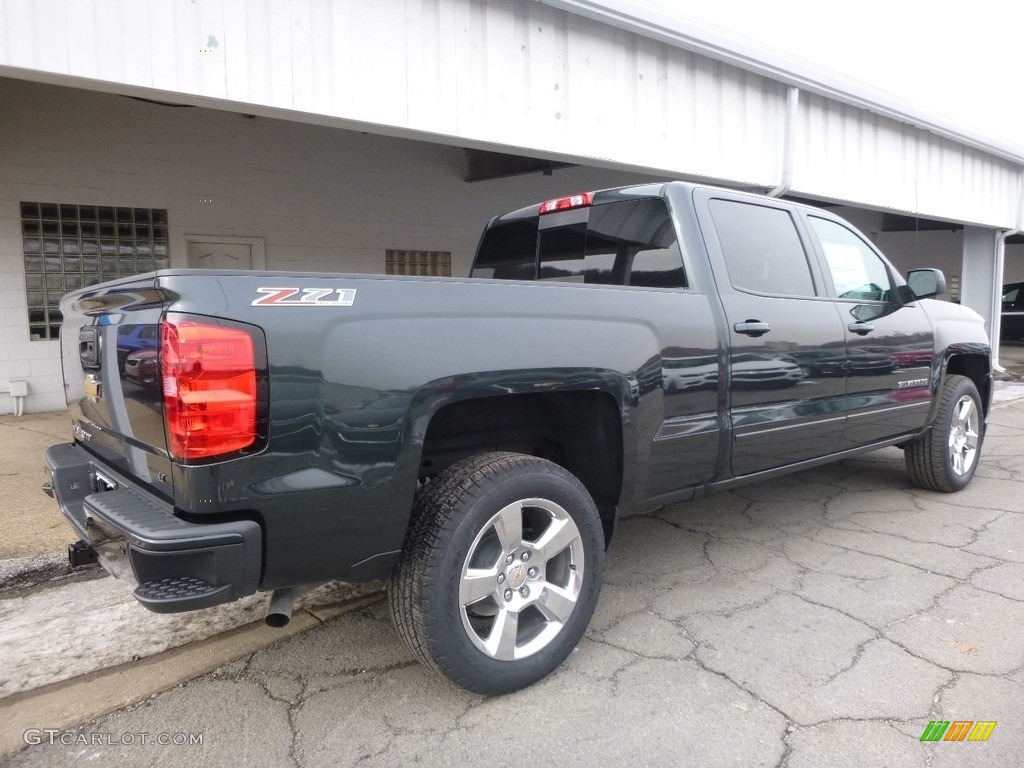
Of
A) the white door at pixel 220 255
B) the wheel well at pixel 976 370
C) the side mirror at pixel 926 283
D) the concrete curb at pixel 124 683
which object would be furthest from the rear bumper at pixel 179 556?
the white door at pixel 220 255

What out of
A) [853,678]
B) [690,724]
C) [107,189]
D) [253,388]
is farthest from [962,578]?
[107,189]

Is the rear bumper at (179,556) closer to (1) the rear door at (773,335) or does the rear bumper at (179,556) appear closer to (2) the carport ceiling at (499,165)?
(1) the rear door at (773,335)

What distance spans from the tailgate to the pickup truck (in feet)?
0.04

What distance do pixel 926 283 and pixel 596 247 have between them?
230 cm

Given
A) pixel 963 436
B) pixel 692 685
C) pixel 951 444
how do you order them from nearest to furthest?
pixel 692 685
pixel 951 444
pixel 963 436

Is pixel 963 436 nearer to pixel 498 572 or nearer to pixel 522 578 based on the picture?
pixel 522 578

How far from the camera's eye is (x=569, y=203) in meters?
3.82

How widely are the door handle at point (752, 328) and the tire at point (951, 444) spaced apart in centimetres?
223

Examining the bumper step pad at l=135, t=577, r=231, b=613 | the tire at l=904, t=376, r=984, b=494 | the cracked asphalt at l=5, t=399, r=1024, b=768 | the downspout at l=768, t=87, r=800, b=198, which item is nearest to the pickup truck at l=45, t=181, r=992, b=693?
the bumper step pad at l=135, t=577, r=231, b=613

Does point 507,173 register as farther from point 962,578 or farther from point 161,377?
point 161,377

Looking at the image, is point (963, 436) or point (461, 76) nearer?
point (963, 436)

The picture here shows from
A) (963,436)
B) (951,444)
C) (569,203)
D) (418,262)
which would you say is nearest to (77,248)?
(418,262)

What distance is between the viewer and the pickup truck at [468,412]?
6.64ft

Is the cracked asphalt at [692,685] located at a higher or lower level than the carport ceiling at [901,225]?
lower
